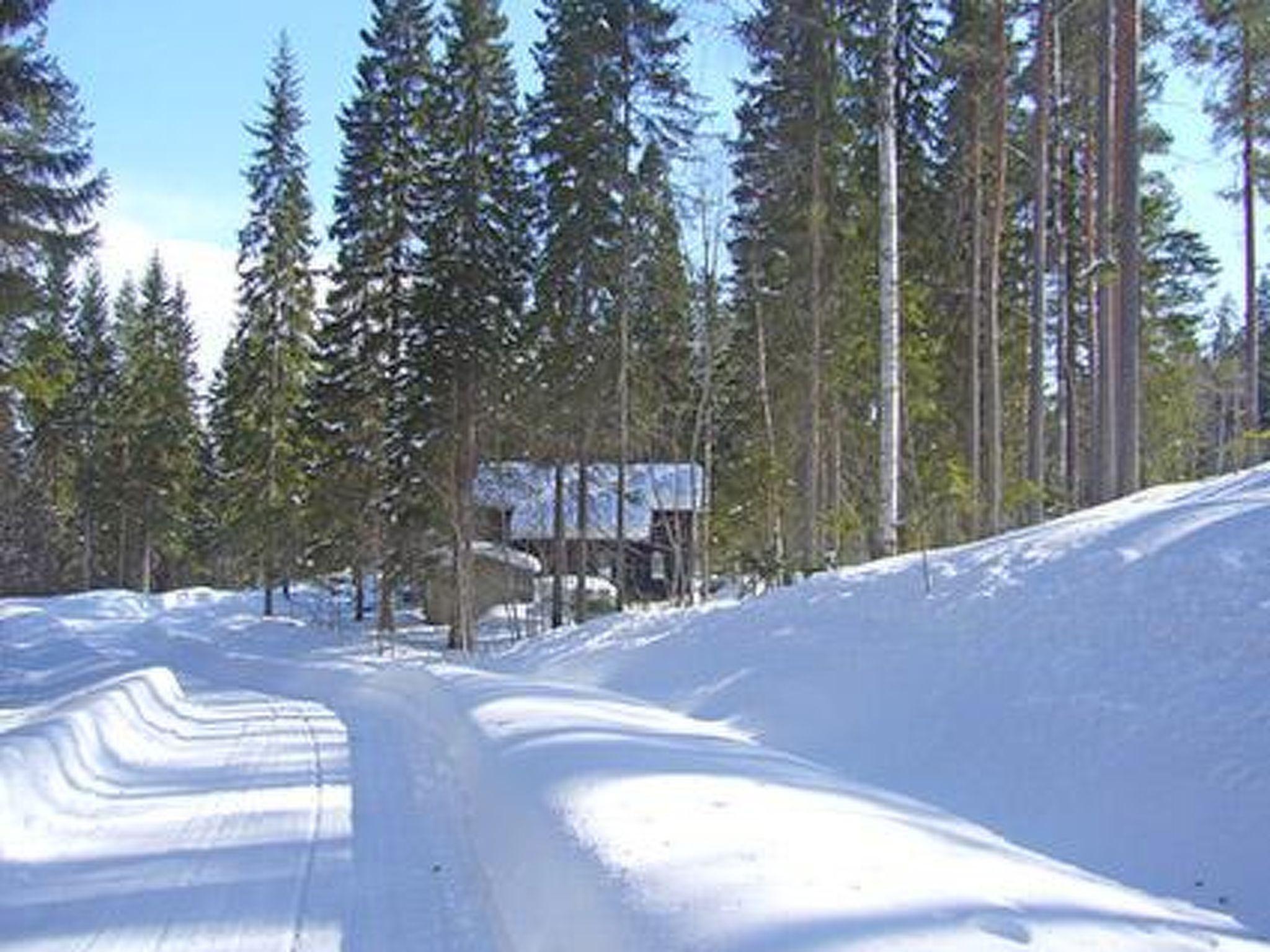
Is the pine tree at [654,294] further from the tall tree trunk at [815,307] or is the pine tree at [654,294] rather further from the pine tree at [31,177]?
the pine tree at [31,177]

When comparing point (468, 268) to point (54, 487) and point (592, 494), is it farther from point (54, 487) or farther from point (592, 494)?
point (54, 487)

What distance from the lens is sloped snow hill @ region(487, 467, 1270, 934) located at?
7121 millimetres

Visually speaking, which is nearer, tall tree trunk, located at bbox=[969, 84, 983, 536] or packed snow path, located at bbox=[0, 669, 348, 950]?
packed snow path, located at bbox=[0, 669, 348, 950]

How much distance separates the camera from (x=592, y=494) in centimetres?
3562

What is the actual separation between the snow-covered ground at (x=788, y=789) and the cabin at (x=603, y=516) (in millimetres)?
13095

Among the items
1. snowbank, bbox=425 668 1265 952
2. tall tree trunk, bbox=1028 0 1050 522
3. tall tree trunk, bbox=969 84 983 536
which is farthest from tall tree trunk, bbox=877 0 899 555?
tall tree trunk, bbox=969 84 983 536

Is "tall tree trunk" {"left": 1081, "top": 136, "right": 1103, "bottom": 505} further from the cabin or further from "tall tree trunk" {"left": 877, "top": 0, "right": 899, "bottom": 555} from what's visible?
the cabin

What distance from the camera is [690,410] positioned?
32906 millimetres

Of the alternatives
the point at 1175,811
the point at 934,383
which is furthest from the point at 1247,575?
the point at 934,383

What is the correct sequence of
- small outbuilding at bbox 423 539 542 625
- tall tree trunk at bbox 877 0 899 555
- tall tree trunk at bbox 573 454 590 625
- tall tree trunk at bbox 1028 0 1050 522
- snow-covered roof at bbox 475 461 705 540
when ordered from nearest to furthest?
tall tree trunk at bbox 877 0 899 555 → tall tree trunk at bbox 1028 0 1050 522 → tall tree trunk at bbox 573 454 590 625 → snow-covered roof at bbox 475 461 705 540 → small outbuilding at bbox 423 539 542 625

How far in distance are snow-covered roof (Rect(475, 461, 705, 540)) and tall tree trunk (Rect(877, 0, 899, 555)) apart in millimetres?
11065

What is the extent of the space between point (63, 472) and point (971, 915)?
211 feet

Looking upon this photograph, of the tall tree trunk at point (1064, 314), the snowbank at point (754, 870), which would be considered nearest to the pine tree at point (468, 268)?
the tall tree trunk at point (1064, 314)

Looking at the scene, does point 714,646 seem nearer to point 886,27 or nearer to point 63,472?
point 886,27
